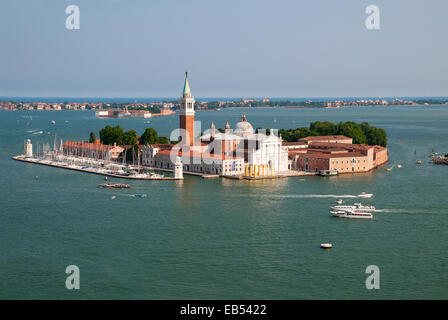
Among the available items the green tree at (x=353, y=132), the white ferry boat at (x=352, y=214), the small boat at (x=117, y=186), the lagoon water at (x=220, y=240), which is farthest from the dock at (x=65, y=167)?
the green tree at (x=353, y=132)

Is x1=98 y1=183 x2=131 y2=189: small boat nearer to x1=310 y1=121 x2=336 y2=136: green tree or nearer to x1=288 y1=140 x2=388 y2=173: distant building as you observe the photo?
x1=288 y1=140 x2=388 y2=173: distant building

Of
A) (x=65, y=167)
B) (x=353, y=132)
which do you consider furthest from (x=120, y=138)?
(x=353, y=132)

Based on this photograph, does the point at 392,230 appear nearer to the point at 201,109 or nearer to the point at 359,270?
the point at 359,270

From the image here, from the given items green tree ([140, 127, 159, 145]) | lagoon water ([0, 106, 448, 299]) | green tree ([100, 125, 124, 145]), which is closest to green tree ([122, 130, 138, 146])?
green tree ([100, 125, 124, 145])

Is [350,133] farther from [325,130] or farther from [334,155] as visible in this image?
[334,155]

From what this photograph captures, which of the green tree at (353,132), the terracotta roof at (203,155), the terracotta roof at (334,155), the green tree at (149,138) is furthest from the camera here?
the green tree at (353,132)

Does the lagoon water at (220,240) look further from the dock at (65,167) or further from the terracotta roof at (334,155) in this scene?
the terracotta roof at (334,155)
